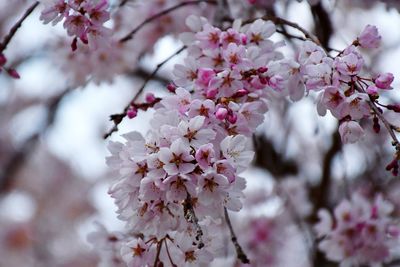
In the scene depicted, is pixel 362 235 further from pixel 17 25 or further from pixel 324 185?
pixel 17 25

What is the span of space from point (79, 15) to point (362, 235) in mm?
1178

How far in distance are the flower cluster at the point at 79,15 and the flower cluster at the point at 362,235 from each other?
3.53 ft

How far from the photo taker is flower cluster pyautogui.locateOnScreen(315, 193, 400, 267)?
1.98 metres

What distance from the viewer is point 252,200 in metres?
3.32

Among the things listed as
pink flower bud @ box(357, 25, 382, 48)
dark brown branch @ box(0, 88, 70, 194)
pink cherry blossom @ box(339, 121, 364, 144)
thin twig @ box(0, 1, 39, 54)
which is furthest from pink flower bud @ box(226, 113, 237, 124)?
dark brown branch @ box(0, 88, 70, 194)

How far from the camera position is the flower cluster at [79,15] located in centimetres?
144

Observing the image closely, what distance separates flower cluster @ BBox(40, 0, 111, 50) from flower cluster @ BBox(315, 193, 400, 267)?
1076 mm

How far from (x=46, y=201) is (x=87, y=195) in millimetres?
478

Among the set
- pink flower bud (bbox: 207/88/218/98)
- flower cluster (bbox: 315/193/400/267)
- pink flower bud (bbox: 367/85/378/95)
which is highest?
pink flower bud (bbox: 367/85/378/95)

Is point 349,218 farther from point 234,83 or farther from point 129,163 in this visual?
point 129,163

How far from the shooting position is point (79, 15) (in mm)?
1451

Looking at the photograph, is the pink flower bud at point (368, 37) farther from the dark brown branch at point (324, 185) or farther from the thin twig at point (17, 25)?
the dark brown branch at point (324, 185)

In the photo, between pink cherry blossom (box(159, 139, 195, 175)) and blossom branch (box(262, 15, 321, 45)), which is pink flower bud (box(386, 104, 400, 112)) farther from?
pink cherry blossom (box(159, 139, 195, 175))

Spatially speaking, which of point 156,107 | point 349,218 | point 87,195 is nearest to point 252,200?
point 349,218
